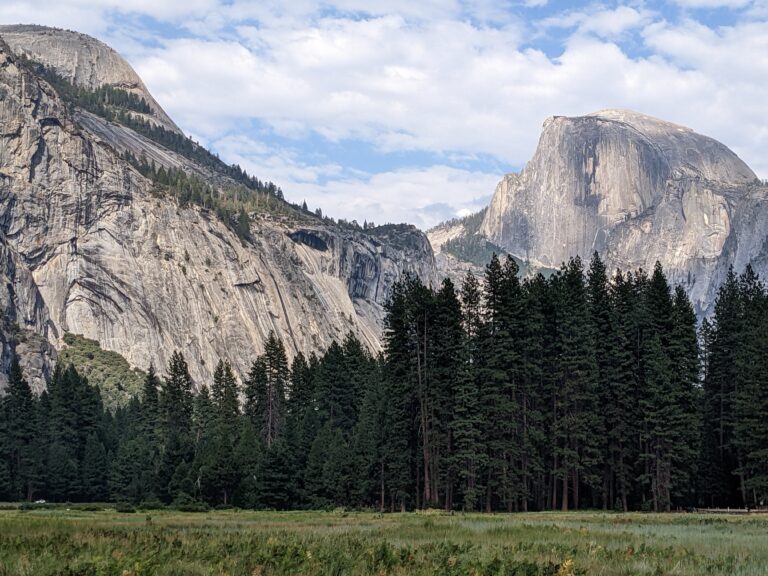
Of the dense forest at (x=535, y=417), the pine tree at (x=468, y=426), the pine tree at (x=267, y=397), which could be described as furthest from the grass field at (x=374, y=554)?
the pine tree at (x=267, y=397)

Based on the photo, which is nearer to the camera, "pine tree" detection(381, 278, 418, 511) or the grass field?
the grass field

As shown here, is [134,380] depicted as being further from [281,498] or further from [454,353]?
[454,353]

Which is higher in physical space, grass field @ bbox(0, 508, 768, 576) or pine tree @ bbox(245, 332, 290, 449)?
pine tree @ bbox(245, 332, 290, 449)

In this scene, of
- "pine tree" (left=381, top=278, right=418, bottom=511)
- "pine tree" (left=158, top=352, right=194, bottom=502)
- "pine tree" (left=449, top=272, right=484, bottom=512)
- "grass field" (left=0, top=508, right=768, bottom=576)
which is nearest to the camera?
"grass field" (left=0, top=508, right=768, bottom=576)

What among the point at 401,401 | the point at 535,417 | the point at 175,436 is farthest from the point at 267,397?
the point at 535,417

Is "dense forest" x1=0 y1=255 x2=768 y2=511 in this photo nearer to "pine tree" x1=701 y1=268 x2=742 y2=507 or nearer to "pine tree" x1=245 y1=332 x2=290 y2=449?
"pine tree" x1=701 y1=268 x2=742 y2=507

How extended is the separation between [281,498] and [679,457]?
3104 centimetres

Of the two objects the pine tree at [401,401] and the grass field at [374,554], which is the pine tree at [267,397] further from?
the grass field at [374,554]

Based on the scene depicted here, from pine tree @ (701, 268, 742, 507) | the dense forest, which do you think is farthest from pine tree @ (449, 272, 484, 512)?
pine tree @ (701, 268, 742, 507)

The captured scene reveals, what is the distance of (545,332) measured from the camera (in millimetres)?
64562

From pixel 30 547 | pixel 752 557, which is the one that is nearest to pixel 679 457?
pixel 752 557

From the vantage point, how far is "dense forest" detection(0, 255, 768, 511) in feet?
198

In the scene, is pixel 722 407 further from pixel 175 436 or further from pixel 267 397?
pixel 267 397

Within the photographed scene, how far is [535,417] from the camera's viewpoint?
2375 inches
